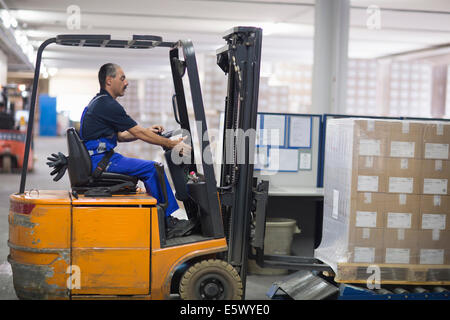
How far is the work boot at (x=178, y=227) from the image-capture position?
3908 mm

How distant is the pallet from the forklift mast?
797 mm

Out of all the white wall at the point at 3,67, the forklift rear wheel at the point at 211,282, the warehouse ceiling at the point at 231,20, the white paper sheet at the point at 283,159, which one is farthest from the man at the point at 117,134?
the white wall at the point at 3,67

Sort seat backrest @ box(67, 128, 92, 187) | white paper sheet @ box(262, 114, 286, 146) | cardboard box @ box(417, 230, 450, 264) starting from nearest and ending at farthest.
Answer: seat backrest @ box(67, 128, 92, 187) < cardboard box @ box(417, 230, 450, 264) < white paper sheet @ box(262, 114, 286, 146)

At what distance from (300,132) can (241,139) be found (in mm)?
2147

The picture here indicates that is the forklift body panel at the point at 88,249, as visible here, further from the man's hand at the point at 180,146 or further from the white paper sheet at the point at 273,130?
the white paper sheet at the point at 273,130

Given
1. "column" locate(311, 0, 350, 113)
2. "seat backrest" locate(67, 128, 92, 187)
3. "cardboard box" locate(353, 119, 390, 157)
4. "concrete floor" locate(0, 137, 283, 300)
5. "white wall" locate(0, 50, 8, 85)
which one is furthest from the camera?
"white wall" locate(0, 50, 8, 85)

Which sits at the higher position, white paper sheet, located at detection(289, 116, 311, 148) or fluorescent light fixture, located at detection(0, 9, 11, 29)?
fluorescent light fixture, located at detection(0, 9, 11, 29)

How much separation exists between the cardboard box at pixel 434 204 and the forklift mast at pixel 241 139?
1.25 meters

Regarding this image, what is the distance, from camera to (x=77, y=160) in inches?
147

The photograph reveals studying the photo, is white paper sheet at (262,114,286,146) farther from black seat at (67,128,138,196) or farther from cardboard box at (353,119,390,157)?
black seat at (67,128,138,196)

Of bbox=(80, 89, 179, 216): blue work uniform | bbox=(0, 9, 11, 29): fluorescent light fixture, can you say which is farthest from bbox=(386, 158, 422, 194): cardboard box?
bbox=(0, 9, 11, 29): fluorescent light fixture

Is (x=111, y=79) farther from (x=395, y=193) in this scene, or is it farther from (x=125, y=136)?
(x=395, y=193)

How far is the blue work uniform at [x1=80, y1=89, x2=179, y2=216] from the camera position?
3762 mm

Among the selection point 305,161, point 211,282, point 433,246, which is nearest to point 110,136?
point 211,282
